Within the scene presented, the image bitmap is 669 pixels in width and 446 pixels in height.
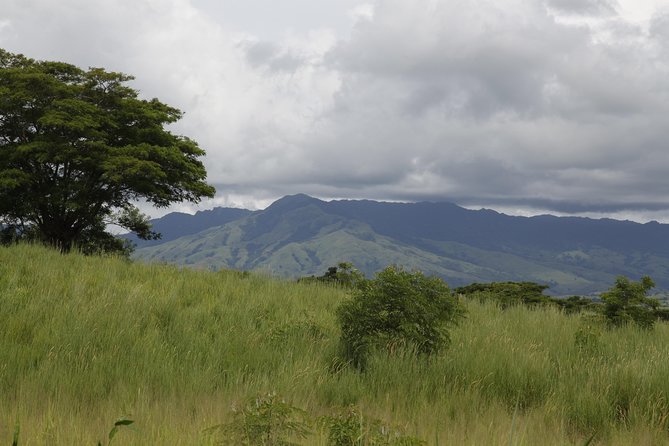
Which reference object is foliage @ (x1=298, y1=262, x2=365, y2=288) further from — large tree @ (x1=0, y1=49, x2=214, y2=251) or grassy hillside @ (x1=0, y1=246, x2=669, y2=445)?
→ large tree @ (x1=0, y1=49, x2=214, y2=251)

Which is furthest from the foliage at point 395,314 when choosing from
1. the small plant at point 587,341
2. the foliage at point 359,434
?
the foliage at point 359,434

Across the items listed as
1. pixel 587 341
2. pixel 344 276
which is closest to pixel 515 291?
pixel 344 276

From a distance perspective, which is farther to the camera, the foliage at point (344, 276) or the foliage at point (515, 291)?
the foliage at point (515, 291)

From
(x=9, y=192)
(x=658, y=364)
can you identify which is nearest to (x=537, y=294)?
(x=658, y=364)

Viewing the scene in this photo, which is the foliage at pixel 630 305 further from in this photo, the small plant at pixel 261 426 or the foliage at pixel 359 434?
the small plant at pixel 261 426

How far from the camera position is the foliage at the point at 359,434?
10.2ft

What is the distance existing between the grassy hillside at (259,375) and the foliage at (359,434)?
0.96 feet

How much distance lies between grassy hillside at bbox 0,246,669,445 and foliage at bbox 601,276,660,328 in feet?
4.94

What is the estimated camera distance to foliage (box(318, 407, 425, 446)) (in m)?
3.11

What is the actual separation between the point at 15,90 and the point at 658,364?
81.6ft

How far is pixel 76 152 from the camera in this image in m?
20.9

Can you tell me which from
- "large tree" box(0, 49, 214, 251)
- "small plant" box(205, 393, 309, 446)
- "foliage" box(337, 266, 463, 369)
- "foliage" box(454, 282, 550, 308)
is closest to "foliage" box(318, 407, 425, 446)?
"small plant" box(205, 393, 309, 446)

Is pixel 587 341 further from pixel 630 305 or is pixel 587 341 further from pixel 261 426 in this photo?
pixel 261 426

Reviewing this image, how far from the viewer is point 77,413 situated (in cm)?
442
